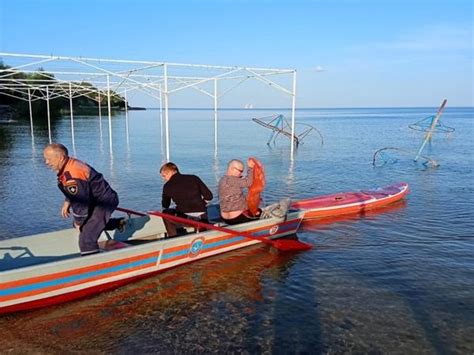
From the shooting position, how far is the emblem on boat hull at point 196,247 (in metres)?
6.71

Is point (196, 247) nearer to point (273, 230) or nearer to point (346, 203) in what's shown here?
point (273, 230)

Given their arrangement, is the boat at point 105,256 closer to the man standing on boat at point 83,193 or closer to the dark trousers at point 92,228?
the dark trousers at point 92,228

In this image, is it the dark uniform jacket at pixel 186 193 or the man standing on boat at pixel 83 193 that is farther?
the dark uniform jacket at pixel 186 193

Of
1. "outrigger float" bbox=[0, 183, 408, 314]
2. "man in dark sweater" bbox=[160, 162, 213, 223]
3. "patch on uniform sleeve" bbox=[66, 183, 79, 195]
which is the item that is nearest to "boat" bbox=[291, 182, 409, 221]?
"outrigger float" bbox=[0, 183, 408, 314]

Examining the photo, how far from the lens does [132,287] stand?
6.09 m

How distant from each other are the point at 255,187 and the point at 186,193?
1.40m

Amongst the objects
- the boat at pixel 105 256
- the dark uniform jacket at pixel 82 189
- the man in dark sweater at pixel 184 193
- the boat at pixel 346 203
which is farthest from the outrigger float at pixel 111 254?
the boat at pixel 346 203

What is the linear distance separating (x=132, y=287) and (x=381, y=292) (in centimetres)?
353

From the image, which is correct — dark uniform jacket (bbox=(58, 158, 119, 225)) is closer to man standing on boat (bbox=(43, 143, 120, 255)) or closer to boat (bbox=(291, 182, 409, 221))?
man standing on boat (bbox=(43, 143, 120, 255))

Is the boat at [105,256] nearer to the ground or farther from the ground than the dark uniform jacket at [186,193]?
nearer to the ground

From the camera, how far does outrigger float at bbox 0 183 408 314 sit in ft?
16.5

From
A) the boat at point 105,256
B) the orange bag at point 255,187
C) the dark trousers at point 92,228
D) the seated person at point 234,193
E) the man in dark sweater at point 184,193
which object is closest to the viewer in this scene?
the boat at point 105,256

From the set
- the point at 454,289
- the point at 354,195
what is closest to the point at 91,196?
the point at 454,289

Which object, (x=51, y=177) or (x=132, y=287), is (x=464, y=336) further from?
(x=51, y=177)
